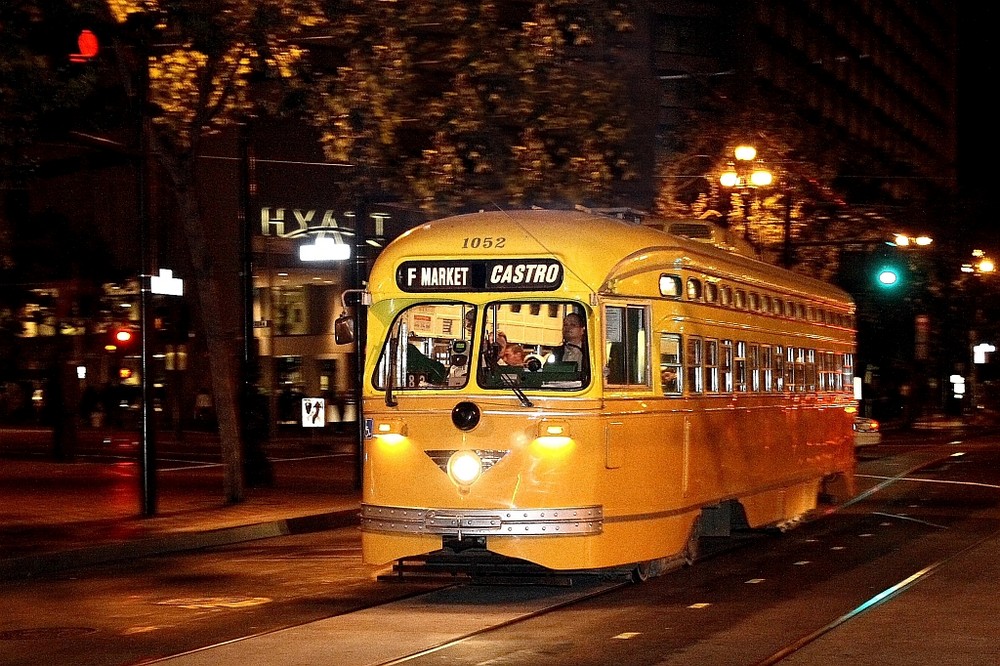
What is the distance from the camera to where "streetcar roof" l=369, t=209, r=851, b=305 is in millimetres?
12328

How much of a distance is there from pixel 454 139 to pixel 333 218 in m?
24.4

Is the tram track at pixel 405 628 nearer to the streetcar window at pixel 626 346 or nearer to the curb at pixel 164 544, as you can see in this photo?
the streetcar window at pixel 626 346

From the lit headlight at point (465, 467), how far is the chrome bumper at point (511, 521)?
0.25 meters

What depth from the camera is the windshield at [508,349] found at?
12219 mm

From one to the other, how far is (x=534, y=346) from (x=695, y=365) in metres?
2.13

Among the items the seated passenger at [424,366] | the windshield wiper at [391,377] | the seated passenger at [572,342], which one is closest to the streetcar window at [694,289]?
the seated passenger at [572,342]

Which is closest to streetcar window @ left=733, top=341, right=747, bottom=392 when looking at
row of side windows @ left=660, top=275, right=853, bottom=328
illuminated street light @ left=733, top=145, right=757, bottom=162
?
row of side windows @ left=660, top=275, right=853, bottom=328

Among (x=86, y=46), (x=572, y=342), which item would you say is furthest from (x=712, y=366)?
(x=86, y=46)

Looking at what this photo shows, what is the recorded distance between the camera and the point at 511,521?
39.1 ft

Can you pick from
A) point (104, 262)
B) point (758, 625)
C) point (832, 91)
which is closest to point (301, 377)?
point (104, 262)

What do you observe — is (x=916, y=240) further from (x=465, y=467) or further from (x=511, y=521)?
(x=511, y=521)

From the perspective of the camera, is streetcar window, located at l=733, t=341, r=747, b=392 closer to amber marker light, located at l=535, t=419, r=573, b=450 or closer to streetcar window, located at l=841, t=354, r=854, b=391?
amber marker light, located at l=535, t=419, r=573, b=450

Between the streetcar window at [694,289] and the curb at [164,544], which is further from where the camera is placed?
the curb at [164,544]

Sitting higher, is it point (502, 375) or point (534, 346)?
point (534, 346)
